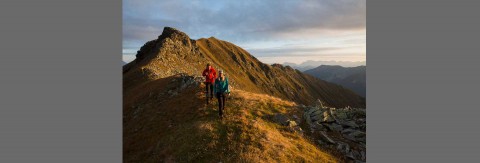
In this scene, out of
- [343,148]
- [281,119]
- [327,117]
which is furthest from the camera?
[327,117]

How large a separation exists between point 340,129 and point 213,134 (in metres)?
11.4

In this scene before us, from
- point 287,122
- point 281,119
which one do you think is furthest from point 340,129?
point 281,119

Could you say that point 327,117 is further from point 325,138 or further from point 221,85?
point 221,85

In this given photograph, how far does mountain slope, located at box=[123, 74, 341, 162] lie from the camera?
21.0 meters

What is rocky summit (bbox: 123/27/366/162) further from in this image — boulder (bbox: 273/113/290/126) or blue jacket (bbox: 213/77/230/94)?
blue jacket (bbox: 213/77/230/94)

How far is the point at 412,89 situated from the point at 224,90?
→ 1329 centimetres

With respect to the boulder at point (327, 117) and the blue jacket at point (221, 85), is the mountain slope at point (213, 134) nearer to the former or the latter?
the blue jacket at point (221, 85)

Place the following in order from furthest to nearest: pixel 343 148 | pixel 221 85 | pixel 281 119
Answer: pixel 281 119
pixel 343 148
pixel 221 85

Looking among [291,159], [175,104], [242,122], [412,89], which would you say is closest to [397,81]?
[412,89]

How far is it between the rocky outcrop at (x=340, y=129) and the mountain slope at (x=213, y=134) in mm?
1698

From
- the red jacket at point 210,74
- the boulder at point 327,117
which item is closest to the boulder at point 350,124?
the boulder at point 327,117

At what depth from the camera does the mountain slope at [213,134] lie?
2098 cm

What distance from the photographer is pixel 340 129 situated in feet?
93.0

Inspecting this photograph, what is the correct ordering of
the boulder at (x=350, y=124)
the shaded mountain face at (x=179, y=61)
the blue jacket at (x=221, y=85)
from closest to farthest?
the blue jacket at (x=221, y=85), the boulder at (x=350, y=124), the shaded mountain face at (x=179, y=61)
